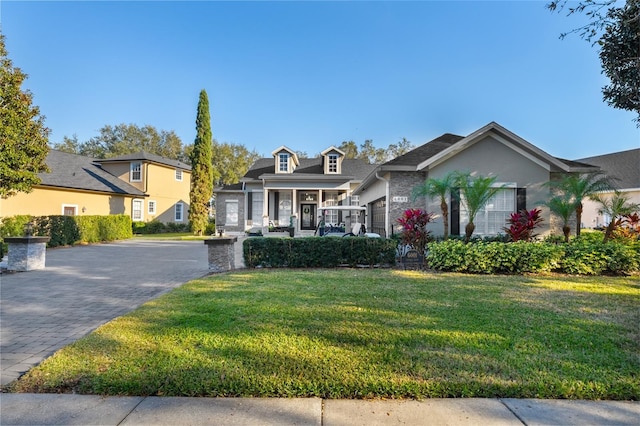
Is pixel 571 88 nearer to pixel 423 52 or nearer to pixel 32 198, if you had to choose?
pixel 423 52

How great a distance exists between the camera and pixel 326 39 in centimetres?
1388

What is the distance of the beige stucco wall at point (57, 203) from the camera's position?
17.8 metres

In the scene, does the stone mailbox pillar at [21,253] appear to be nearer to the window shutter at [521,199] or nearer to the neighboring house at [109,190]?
the neighboring house at [109,190]

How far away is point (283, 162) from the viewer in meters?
A: 24.6

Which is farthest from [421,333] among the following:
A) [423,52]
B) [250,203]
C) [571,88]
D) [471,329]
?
[250,203]

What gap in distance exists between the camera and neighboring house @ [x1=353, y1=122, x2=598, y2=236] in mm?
12398

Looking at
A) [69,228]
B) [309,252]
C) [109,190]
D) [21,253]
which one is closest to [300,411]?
[309,252]

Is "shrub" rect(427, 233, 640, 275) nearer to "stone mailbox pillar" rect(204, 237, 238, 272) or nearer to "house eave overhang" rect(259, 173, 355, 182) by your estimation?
"stone mailbox pillar" rect(204, 237, 238, 272)

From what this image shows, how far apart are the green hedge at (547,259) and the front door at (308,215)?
55.1ft

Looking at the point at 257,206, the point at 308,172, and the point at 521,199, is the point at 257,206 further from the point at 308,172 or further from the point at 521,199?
the point at 521,199

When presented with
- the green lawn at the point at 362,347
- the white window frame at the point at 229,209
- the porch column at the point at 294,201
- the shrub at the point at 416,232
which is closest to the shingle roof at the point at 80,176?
the white window frame at the point at 229,209

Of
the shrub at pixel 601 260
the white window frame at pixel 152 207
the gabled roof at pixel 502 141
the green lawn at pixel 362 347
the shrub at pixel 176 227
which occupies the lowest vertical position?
the green lawn at pixel 362 347

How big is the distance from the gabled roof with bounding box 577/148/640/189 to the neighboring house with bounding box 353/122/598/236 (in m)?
16.1

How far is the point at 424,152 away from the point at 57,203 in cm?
2103
